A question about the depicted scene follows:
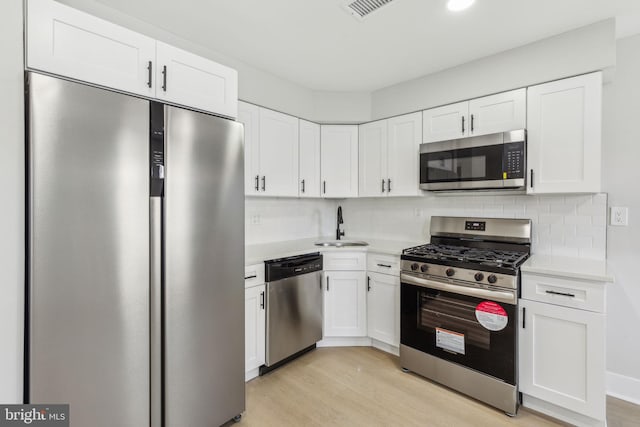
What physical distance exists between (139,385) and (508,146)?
2.76 meters

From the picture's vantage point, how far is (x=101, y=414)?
137cm

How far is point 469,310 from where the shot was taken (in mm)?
2166

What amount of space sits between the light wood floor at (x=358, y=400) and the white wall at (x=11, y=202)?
1.29 meters

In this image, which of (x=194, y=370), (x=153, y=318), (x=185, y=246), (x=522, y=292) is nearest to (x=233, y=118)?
(x=185, y=246)

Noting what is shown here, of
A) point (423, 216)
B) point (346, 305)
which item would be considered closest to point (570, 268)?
point (423, 216)

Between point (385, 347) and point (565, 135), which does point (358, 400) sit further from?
point (565, 135)

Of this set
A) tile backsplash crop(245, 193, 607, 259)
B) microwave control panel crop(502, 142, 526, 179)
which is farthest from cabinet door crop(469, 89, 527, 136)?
tile backsplash crop(245, 193, 607, 259)

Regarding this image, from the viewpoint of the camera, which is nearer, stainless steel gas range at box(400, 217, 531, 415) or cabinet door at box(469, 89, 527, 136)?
stainless steel gas range at box(400, 217, 531, 415)

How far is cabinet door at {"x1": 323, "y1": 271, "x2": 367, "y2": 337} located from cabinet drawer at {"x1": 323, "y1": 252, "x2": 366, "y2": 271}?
46 millimetres

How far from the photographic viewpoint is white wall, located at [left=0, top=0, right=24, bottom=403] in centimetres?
115

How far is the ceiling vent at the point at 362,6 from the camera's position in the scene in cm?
180

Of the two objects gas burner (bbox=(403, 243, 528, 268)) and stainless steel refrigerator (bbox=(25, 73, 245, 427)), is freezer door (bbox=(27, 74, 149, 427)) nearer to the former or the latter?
stainless steel refrigerator (bbox=(25, 73, 245, 427))
